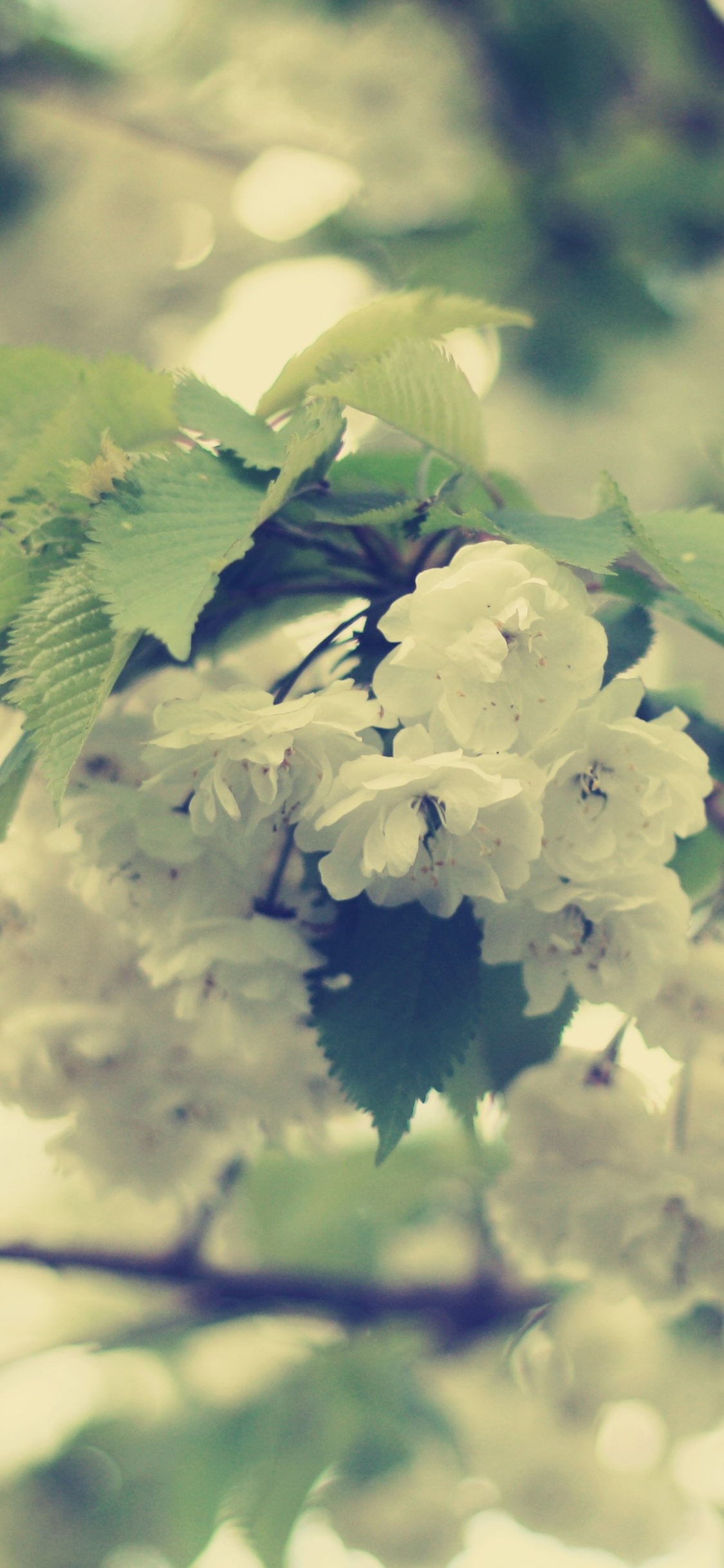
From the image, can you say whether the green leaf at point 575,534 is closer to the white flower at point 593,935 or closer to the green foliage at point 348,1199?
the white flower at point 593,935

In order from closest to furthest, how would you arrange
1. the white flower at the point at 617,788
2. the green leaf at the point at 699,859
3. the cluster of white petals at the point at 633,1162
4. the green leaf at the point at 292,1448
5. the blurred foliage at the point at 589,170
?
the white flower at the point at 617,788, the green leaf at the point at 699,859, the cluster of white petals at the point at 633,1162, the green leaf at the point at 292,1448, the blurred foliage at the point at 589,170

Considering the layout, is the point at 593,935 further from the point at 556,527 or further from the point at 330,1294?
the point at 330,1294

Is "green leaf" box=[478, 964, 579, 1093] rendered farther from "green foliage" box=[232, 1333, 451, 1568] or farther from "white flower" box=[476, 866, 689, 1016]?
"green foliage" box=[232, 1333, 451, 1568]

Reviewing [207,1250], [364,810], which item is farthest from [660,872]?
[207,1250]

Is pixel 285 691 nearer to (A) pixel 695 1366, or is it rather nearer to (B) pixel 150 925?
(B) pixel 150 925

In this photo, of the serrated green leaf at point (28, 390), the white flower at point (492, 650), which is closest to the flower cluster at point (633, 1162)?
the white flower at point (492, 650)

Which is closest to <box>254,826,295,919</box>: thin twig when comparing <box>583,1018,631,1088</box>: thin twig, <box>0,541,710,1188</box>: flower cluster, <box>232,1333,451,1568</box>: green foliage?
<box>0,541,710,1188</box>: flower cluster
